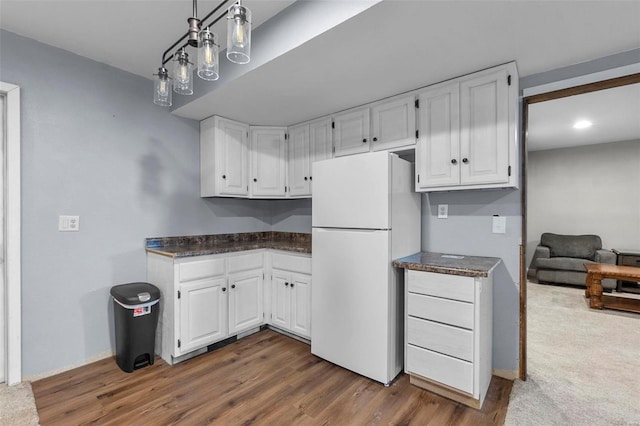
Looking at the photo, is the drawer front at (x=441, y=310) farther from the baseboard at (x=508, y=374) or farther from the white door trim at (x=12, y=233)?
the white door trim at (x=12, y=233)

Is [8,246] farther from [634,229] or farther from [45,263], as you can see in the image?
[634,229]

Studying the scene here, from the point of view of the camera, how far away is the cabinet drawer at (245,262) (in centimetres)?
274

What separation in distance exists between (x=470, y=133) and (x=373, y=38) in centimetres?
97

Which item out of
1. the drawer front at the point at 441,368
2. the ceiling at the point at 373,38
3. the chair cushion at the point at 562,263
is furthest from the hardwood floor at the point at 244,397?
the chair cushion at the point at 562,263

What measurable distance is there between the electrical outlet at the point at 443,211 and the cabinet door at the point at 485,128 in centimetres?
39

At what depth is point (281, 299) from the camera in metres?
2.93

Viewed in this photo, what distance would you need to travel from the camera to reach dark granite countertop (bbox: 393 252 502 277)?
1.82m

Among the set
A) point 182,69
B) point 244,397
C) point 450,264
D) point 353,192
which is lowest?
point 244,397

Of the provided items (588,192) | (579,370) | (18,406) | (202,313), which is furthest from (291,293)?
(588,192)

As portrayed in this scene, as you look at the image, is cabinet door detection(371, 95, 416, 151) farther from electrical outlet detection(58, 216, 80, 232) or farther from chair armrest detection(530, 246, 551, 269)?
chair armrest detection(530, 246, 551, 269)

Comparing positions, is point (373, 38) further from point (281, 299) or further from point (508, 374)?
point (508, 374)

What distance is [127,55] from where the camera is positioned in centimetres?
235

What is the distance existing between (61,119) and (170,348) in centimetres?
193

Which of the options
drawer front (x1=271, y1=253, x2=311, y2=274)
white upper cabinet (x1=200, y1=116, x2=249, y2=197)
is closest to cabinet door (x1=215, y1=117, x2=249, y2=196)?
white upper cabinet (x1=200, y1=116, x2=249, y2=197)
